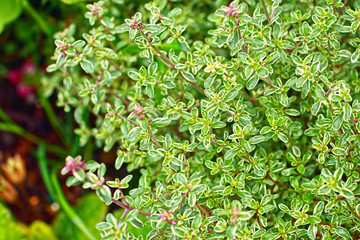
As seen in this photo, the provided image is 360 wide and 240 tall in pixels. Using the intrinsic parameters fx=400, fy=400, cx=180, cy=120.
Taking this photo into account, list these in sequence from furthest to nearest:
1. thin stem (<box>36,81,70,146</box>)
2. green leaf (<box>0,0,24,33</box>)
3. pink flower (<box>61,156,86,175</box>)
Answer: thin stem (<box>36,81,70,146</box>), green leaf (<box>0,0,24,33</box>), pink flower (<box>61,156,86,175</box>)

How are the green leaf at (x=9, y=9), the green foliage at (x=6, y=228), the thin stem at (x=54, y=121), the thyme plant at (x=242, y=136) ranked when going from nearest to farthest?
the thyme plant at (x=242, y=136) < the green foliage at (x=6, y=228) < the green leaf at (x=9, y=9) < the thin stem at (x=54, y=121)

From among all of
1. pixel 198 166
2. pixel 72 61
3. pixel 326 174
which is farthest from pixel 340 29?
pixel 72 61

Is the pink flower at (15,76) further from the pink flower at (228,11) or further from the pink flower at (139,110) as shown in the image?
the pink flower at (228,11)

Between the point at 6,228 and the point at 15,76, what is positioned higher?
the point at 15,76

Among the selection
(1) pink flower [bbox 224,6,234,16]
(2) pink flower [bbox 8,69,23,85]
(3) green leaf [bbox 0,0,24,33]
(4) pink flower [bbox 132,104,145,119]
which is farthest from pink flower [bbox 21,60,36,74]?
(1) pink flower [bbox 224,6,234,16]

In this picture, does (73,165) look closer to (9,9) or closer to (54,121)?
(9,9)

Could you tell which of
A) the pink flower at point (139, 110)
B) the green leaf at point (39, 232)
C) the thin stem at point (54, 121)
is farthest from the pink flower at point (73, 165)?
the thin stem at point (54, 121)

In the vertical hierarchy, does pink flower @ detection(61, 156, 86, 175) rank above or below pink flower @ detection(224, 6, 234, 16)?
below

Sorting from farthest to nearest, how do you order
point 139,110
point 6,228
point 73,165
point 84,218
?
1. point 84,218
2. point 6,228
3. point 139,110
4. point 73,165

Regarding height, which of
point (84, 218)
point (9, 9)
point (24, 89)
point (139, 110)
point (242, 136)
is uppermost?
point (9, 9)

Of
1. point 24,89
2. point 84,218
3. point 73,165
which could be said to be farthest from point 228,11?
point 24,89

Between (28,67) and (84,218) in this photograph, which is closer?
(84,218)

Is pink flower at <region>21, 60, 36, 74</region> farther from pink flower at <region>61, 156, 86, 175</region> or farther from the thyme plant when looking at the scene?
pink flower at <region>61, 156, 86, 175</region>
